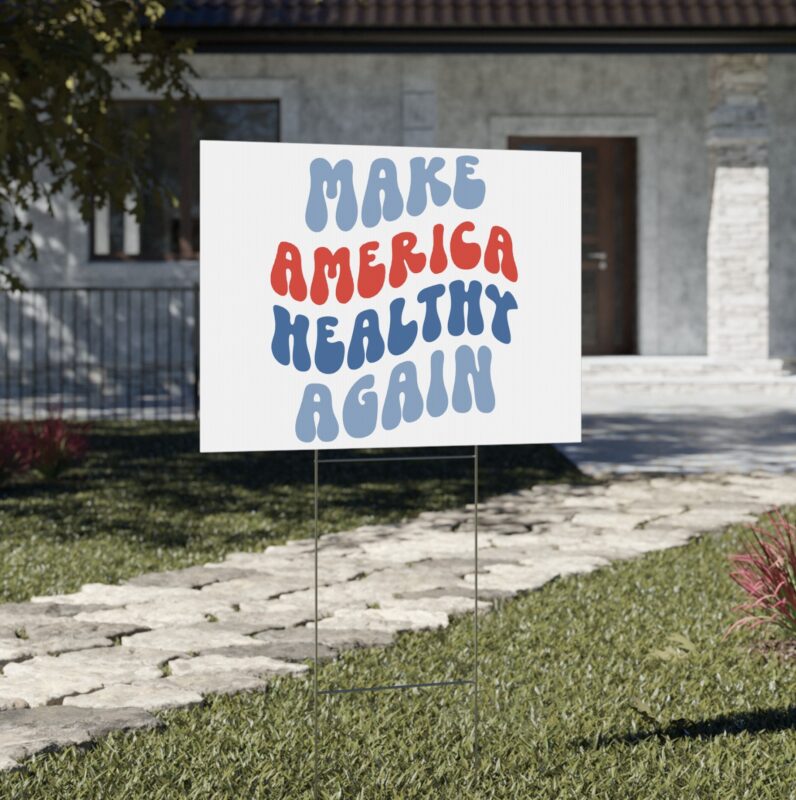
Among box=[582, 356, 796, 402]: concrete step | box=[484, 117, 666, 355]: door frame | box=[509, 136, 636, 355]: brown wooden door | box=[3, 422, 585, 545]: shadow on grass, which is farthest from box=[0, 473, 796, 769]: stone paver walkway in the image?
box=[509, 136, 636, 355]: brown wooden door

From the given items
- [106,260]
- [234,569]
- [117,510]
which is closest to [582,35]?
[106,260]

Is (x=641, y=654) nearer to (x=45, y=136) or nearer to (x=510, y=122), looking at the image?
(x=45, y=136)

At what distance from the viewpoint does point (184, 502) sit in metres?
9.20

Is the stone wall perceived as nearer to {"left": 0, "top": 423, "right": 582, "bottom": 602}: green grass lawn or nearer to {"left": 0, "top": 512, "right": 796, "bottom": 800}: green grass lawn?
{"left": 0, "top": 423, "right": 582, "bottom": 602}: green grass lawn

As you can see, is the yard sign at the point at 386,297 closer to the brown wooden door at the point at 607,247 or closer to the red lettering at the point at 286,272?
the red lettering at the point at 286,272

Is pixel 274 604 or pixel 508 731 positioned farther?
pixel 274 604

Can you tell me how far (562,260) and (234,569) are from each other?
337 cm

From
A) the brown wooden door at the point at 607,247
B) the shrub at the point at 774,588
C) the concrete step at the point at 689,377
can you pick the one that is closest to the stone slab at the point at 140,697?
the shrub at the point at 774,588

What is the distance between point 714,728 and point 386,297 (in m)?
1.84

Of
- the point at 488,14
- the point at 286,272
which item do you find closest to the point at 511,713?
the point at 286,272

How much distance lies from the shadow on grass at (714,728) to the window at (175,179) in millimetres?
13932

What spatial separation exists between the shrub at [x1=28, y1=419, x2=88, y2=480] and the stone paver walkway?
3.05 m

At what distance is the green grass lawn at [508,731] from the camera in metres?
4.04

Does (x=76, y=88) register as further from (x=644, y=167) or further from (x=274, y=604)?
(x=644, y=167)
